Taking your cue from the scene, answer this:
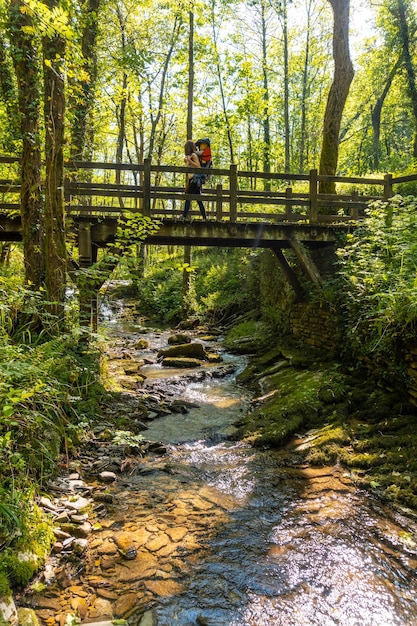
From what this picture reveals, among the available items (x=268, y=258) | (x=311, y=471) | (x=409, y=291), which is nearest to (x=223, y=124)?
(x=268, y=258)

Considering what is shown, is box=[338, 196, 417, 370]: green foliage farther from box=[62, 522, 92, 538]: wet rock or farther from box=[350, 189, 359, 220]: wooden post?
box=[62, 522, 92, 538]: wet rock

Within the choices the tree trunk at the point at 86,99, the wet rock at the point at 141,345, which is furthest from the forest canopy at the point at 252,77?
the wet rock at the point at 141,345

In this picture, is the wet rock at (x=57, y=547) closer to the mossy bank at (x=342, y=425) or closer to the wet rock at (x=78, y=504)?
the wet rock at (x=78, y=504)

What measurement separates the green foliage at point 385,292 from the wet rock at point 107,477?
4.01 m

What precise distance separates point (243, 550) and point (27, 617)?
5.87 feet

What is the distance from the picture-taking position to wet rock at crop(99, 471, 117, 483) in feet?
15.7

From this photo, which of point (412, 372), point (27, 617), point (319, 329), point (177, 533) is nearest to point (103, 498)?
point (177, 533)

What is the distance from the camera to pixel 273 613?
297 cm

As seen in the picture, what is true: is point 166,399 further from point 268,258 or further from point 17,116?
point 268,258

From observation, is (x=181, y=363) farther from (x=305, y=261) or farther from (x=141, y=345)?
(x=305, y=261)

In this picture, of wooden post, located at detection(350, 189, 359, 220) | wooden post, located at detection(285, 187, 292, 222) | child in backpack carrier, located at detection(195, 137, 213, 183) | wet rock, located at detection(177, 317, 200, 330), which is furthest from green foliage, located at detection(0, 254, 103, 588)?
wet rock, located at detection(177, 317, 200, 330)

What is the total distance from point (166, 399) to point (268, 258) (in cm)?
714

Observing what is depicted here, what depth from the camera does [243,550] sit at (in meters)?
3.69

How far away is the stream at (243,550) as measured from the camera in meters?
2.99
